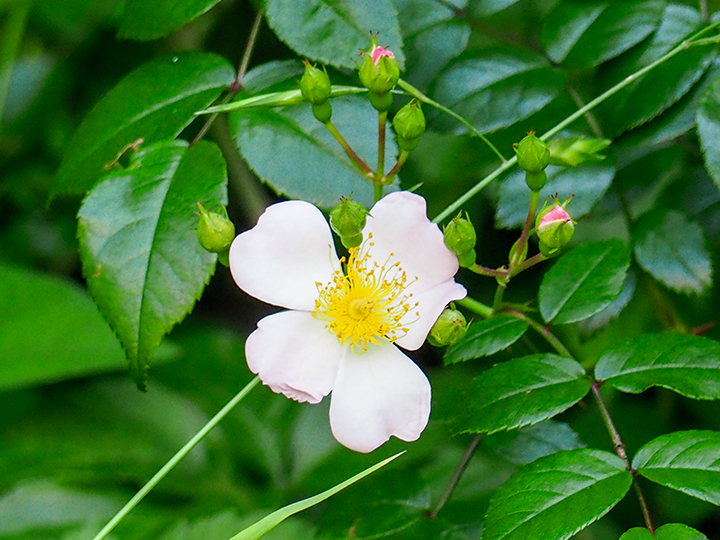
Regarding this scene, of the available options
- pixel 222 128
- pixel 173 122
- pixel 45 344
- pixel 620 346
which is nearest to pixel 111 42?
pixel 222 128

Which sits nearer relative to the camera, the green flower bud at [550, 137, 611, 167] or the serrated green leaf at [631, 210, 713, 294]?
the green flower bud at [550, 137, 611, 167]

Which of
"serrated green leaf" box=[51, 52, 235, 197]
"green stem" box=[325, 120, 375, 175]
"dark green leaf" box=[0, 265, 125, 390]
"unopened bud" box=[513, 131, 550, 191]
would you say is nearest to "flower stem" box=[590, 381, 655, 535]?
"unopened bud" box=[513, 131, 550, 191]

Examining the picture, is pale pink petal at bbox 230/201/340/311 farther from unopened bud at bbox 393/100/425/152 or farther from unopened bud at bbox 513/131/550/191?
unopened bud at bbox 513/131/550/191

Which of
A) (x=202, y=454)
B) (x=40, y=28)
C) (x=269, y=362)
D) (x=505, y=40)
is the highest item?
(x=40, y=28)

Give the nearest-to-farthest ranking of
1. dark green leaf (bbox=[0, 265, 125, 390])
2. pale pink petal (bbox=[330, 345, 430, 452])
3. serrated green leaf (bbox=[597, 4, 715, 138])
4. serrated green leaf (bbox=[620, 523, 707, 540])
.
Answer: serrated green leaf (bbox=[620, 523, 707, 540]) → pale pink petal (bbox=[330, 345, 430, 452]) → serrated green leaf (bbox=[597, 4, 715, 138]) → dark green leaf (bbox=[0, 265, 125, 390])

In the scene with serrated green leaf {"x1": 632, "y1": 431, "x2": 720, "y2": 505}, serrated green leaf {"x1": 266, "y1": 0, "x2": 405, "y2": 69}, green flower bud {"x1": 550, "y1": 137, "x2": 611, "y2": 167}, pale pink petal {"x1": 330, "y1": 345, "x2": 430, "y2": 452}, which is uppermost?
serrated green leaf {"x1": 266, "y1": 0, "x2": 405, "y2": 69}

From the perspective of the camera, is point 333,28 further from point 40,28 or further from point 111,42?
point 40,28

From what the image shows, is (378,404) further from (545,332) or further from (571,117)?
(571,117)
